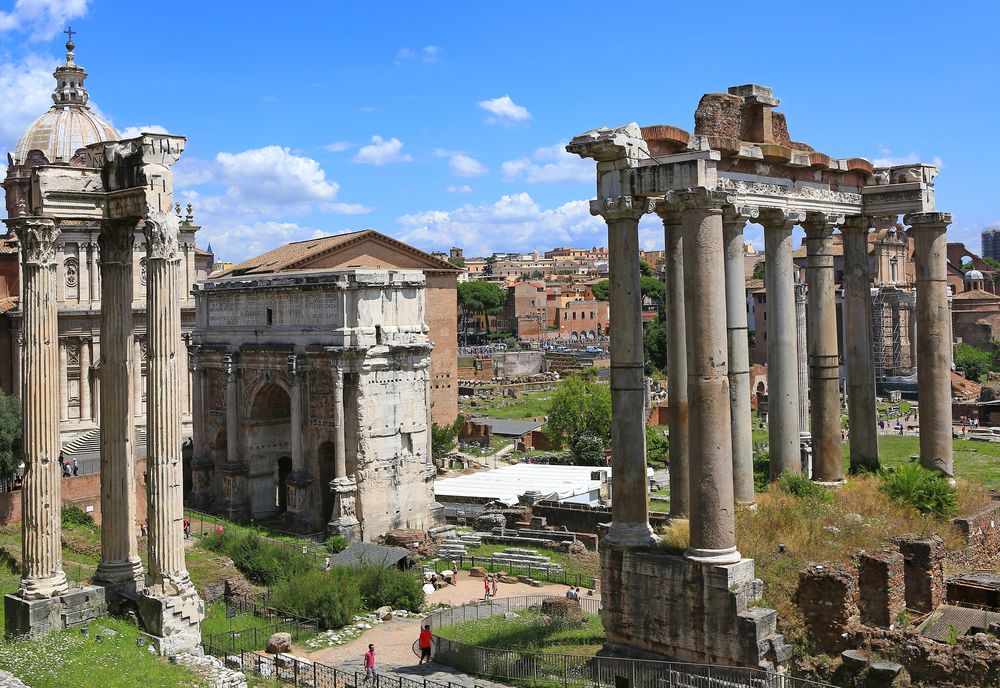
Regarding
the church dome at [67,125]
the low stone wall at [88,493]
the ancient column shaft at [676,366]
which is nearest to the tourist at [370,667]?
the ancient column shaft at [676,366]

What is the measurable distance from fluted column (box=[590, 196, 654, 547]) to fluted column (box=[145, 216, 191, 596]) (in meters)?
6.11

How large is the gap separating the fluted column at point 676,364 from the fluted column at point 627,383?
2.76 feet

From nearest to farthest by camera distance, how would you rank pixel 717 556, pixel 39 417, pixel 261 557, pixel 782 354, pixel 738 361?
1. pixel 717 556
2. pixel 39 417
3. pixel 738 361
4. pixel 782 354
5. pixel 261 557

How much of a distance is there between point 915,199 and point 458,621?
12.5 metres

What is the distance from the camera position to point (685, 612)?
13188 millimetres

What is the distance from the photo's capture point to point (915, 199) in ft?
58.0

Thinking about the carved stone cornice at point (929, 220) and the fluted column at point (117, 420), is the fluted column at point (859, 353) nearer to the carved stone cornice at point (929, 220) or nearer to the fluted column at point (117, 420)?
the carved stone cornice at point (929, 220)

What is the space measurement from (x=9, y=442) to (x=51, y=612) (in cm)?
1660

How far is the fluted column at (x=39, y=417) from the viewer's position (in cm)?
1445

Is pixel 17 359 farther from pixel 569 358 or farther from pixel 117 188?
pixel 569 358

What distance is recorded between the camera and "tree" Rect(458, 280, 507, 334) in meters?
125

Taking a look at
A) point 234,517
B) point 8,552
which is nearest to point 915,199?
point 8,552

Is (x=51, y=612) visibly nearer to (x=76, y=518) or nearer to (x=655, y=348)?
(x=76, y=518)

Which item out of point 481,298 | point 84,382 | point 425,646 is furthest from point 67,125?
point 481,298
